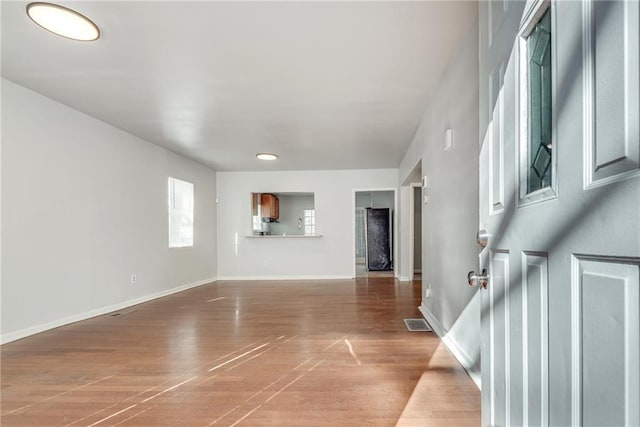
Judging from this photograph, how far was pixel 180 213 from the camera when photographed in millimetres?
5684

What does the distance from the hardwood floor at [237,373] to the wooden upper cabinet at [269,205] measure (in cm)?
371

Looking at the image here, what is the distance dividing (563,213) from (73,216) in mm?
4297

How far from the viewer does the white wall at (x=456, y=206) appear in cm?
208

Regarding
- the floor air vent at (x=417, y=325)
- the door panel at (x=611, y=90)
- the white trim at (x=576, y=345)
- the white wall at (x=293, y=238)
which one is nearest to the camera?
the door panel at (x=611, y=90)

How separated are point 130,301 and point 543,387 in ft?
15.7

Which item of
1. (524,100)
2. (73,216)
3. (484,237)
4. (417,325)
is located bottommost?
(417,325)

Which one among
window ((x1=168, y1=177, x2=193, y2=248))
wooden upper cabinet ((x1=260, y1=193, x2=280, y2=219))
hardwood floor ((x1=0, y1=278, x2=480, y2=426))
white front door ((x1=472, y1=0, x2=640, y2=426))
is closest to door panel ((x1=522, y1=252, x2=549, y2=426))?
white front door ((x1=472, y1=0, x2=640, y2=426))

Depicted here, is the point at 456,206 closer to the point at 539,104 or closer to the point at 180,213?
the point at 539,104

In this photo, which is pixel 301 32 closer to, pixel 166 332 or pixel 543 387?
pixel 543 387

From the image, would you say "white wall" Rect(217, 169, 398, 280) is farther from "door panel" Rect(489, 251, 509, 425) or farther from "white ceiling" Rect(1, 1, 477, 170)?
"door panel" Rect(489, 251, 509, 425)

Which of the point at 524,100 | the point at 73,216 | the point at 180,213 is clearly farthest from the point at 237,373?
the point at 180,213

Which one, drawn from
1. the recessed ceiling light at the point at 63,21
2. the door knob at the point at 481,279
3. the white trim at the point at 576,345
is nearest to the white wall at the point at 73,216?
the recessed ceiling light at the point at 63,21

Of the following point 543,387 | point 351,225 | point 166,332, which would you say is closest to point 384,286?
point 351,225

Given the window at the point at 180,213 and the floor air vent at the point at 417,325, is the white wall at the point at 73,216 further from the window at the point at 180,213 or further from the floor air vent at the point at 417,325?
the floor air vent at the point at 417,325
